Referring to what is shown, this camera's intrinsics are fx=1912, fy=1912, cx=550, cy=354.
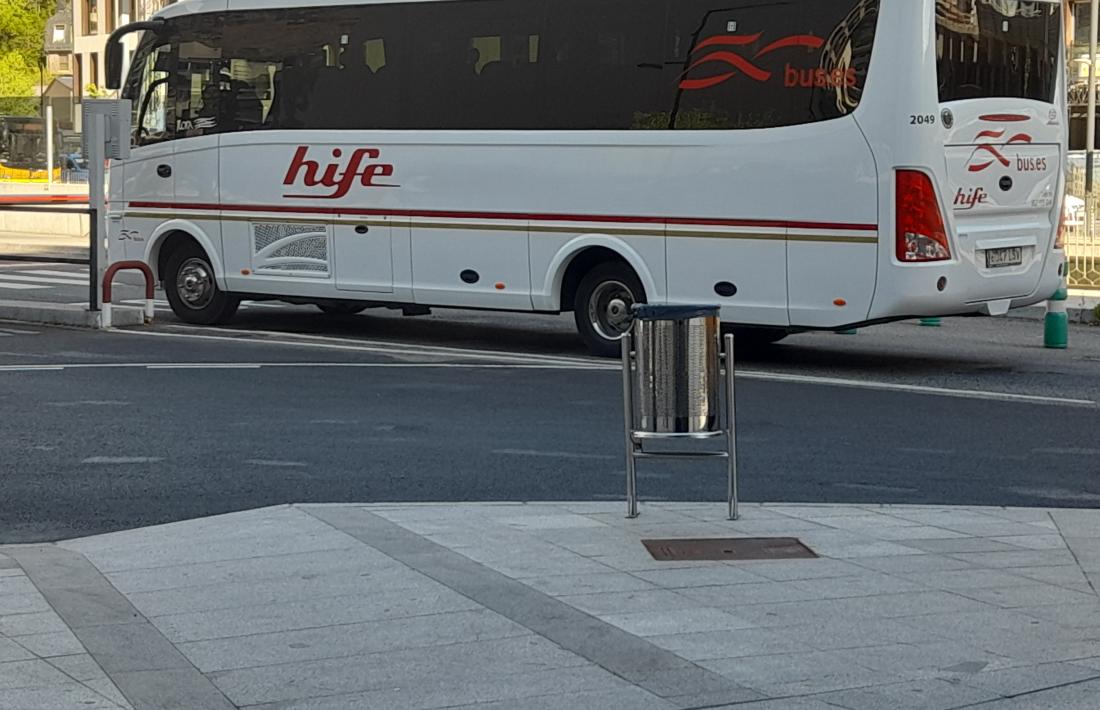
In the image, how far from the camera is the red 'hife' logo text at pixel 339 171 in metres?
18.0

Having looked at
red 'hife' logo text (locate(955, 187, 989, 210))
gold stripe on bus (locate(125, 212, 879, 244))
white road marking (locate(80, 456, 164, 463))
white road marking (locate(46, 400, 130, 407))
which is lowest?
white road marking (locate(80, 456, 164, 463))

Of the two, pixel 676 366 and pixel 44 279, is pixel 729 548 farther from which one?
pixel 44 279

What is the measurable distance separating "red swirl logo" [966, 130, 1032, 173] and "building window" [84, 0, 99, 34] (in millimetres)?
74821

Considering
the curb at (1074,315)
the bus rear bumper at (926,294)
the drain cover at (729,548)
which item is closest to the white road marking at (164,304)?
the curb at (1074,315)

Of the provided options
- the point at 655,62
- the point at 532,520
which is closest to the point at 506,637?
the point at 532,520

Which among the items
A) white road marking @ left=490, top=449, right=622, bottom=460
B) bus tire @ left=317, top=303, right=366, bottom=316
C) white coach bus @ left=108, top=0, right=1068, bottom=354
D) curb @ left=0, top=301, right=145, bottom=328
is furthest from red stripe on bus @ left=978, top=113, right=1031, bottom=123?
curb @ left=0, top=301, right=145, bottom=328

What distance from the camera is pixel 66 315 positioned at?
19438 millimetres

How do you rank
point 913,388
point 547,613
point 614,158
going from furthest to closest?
point 614,158
point 913,388
point 547,613

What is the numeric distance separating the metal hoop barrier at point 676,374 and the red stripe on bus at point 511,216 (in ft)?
22.0

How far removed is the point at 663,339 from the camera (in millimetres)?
8609

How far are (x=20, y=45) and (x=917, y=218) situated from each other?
277 feet

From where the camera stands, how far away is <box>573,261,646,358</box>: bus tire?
16.5 meters

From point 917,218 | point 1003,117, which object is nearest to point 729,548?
point 917,218

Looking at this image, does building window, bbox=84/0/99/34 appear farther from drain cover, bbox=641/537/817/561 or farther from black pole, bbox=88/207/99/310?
drain cover, bbox=641/537/817/561
